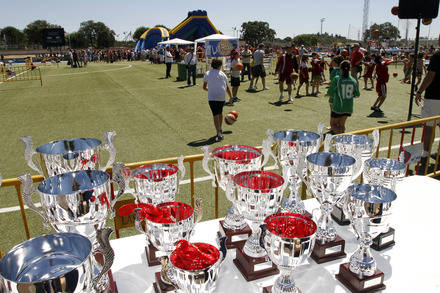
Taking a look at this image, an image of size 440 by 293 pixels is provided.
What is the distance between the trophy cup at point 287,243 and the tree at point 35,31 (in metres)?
117

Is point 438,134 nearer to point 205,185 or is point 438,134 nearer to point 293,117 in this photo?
point 293,117

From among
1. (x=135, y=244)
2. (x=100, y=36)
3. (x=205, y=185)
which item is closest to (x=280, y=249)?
(x=135, y=244)

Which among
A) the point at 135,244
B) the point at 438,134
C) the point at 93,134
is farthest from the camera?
the point at 93,134

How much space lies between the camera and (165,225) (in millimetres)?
1570

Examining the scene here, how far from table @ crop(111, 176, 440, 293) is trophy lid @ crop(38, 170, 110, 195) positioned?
1.68 ft

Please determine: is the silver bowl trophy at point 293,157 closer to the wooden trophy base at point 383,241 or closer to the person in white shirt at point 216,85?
the wooden trophy base at point 383,241

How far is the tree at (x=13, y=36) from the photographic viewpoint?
352 ft

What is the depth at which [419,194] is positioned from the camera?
287 cm

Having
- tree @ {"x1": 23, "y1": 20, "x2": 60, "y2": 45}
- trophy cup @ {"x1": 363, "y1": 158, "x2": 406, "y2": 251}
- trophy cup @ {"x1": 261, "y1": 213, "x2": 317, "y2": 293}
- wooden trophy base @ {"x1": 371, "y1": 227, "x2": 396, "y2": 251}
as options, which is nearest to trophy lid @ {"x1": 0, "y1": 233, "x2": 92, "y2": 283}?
trophy cup @ {"x1": 261, "y1": 213, "x2": 317, "y2": 293}

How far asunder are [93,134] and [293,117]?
5.97m

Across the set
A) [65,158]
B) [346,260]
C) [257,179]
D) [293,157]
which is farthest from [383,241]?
[65,158]

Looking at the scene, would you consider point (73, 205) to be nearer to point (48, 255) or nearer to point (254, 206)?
point (48, 255)

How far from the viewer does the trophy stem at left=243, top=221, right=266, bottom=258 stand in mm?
1893

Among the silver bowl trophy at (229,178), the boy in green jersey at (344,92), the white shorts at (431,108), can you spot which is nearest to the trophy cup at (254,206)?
the silver bowl trophy at (229,178)
